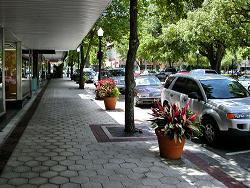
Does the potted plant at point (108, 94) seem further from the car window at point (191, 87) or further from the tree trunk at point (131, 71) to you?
the tree trunk at point (131, 71)

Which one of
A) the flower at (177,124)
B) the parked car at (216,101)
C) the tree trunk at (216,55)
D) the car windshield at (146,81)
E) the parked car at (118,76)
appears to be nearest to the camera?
the flower at (177,124)

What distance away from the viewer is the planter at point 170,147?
5902mm

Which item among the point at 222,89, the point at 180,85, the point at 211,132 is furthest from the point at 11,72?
the point at 211,132

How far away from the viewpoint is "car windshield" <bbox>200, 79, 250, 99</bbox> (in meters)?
7.93

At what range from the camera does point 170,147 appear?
592 centimetres

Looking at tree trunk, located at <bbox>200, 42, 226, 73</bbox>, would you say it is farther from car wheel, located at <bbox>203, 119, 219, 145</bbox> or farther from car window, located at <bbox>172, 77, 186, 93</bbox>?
car wheel, located at <bbox>203, 119, 219, 145</bbox>

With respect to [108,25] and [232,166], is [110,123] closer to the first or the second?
[232,166]

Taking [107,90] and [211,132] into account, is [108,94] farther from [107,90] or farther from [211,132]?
[211,132]

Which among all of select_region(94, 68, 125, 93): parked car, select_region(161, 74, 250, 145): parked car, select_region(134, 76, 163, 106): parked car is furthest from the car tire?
select_region(94, 68, 125, 93): parked car

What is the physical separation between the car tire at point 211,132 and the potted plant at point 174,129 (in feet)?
4.39

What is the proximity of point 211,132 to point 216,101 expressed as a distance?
2.64 ft

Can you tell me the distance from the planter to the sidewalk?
0.18 metres

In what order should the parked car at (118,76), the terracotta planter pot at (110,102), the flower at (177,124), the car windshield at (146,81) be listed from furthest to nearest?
1. the parked car at (118,76)
2. the car windshield at (146,81)
3. the terracotta planter pot at (110,102)
4. the flower at (177,124)

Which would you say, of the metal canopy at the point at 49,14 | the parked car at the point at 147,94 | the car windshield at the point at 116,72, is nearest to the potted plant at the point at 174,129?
the metal canopy at the point at 49,14
